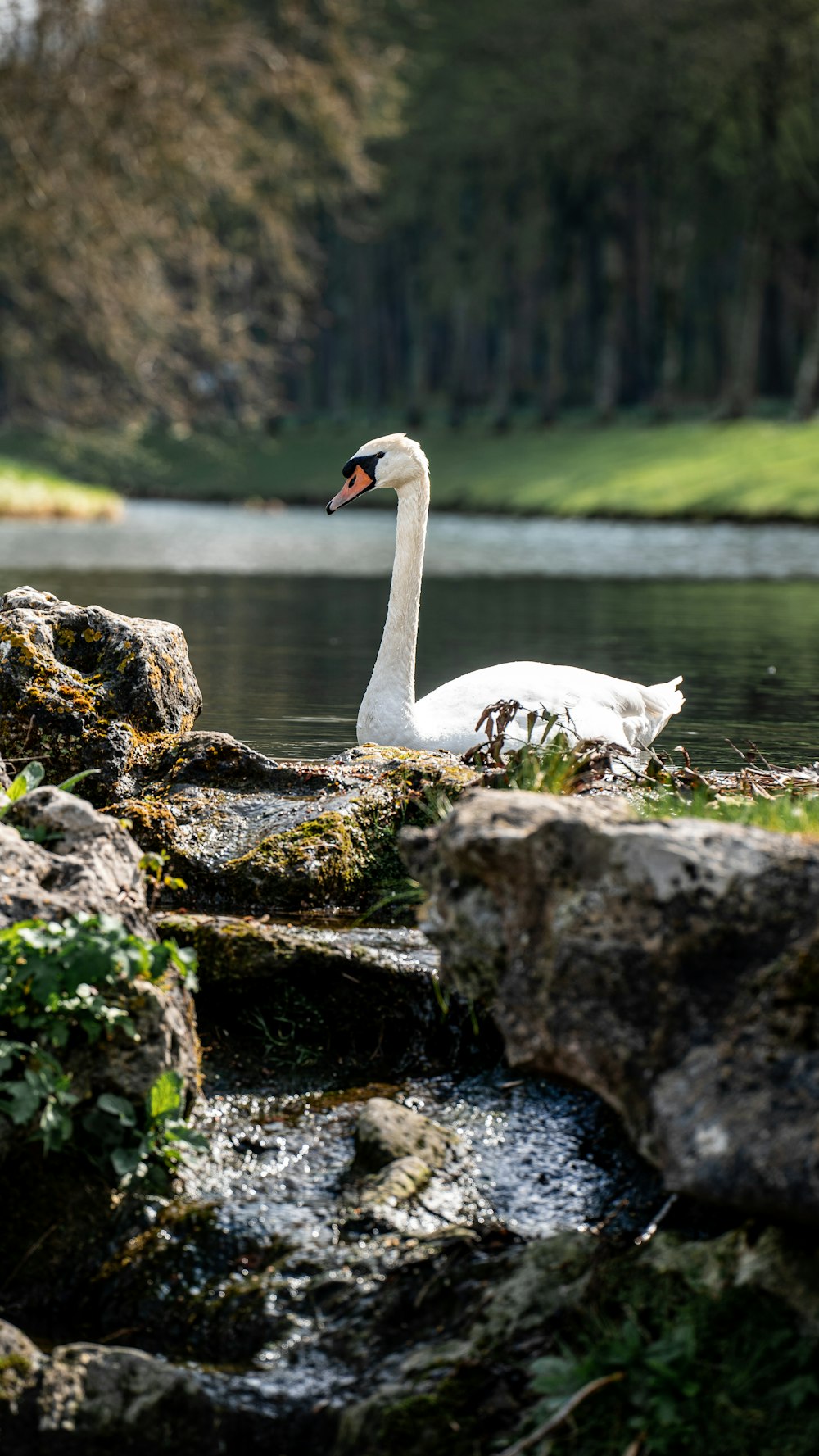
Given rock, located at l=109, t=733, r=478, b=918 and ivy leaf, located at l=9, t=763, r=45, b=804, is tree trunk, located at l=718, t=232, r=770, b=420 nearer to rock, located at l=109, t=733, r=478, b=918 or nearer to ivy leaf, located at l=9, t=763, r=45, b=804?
rock, located at l=109, t=733, r=478, b=918

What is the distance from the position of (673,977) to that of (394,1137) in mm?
1041

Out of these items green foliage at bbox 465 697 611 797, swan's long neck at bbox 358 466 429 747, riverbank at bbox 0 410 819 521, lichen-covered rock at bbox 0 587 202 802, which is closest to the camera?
green foliage at bbox 465 697 611 797

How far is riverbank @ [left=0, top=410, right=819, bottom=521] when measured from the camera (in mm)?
41531

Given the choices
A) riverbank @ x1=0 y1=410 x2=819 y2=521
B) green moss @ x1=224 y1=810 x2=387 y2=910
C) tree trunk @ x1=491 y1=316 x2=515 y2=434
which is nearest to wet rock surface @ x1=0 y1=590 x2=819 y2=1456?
green moss @ x1=224 y1=810 x2=387 y2=910

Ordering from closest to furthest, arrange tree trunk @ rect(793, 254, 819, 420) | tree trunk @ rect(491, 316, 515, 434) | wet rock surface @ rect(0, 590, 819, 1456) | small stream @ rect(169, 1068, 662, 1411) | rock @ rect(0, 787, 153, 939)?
1. wet rock surface @ rect(0, 590, 819, 1456)
2. small stream @ rect(169, 1068, 662, 1411)
3. rock @ rect(0, 787, 153, 939)
4. tree trunk @ rect(793, 254, 819, 420)
5. tree trunk @ rect(491, 316, 515, 434)

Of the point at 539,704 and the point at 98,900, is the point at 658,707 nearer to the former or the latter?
the point at 539,704

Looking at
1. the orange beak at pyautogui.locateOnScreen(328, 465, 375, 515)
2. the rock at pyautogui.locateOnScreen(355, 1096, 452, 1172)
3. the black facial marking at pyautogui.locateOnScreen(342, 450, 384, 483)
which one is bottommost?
the rock at pyautogui.locateOnScreen(355, 1096, 452, 1172)

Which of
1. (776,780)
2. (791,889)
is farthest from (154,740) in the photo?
(791,889)

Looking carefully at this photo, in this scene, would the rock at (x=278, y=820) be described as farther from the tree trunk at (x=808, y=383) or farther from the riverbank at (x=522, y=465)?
the tree trunk at (x=808, y=383)

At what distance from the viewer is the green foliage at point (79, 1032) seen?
434cm

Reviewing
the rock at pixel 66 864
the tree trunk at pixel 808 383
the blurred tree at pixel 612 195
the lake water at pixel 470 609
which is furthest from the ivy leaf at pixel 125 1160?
the tree trunk at pixel 808 383

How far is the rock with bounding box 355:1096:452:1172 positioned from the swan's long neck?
3538mm

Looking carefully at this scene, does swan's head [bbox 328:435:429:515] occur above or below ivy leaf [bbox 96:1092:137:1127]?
above

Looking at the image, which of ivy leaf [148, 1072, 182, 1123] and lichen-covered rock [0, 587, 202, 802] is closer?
ivy leaf [148, 1072, 182, 1123]
